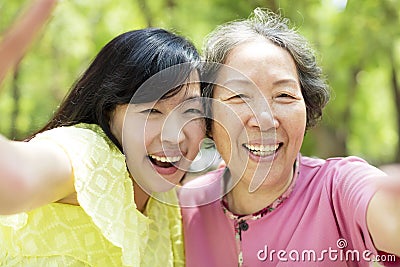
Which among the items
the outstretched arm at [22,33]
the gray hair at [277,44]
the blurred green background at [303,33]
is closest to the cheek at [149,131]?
the gray hair at [277,44]

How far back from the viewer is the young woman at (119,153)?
74.0 inches

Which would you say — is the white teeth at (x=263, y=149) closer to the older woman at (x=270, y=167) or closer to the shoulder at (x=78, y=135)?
the older woman at (x=270, y=167)

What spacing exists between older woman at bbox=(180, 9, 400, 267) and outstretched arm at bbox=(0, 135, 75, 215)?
2.14 ft

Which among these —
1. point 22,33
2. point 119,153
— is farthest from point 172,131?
point 22,33

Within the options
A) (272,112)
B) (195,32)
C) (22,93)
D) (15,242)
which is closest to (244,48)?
(272,112)

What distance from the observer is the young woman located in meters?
1.88

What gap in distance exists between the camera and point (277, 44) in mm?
2189

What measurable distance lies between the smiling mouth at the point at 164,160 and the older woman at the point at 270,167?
0.19 meters

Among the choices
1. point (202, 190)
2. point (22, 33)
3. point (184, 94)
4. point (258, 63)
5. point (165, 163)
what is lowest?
point (202, 190)

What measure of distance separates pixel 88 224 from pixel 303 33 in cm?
496

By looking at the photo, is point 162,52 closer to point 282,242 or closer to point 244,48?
point 244,48

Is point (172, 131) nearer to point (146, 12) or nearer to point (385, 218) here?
point (385, 218)

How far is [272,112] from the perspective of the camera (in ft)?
6.83

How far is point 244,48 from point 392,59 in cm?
556
